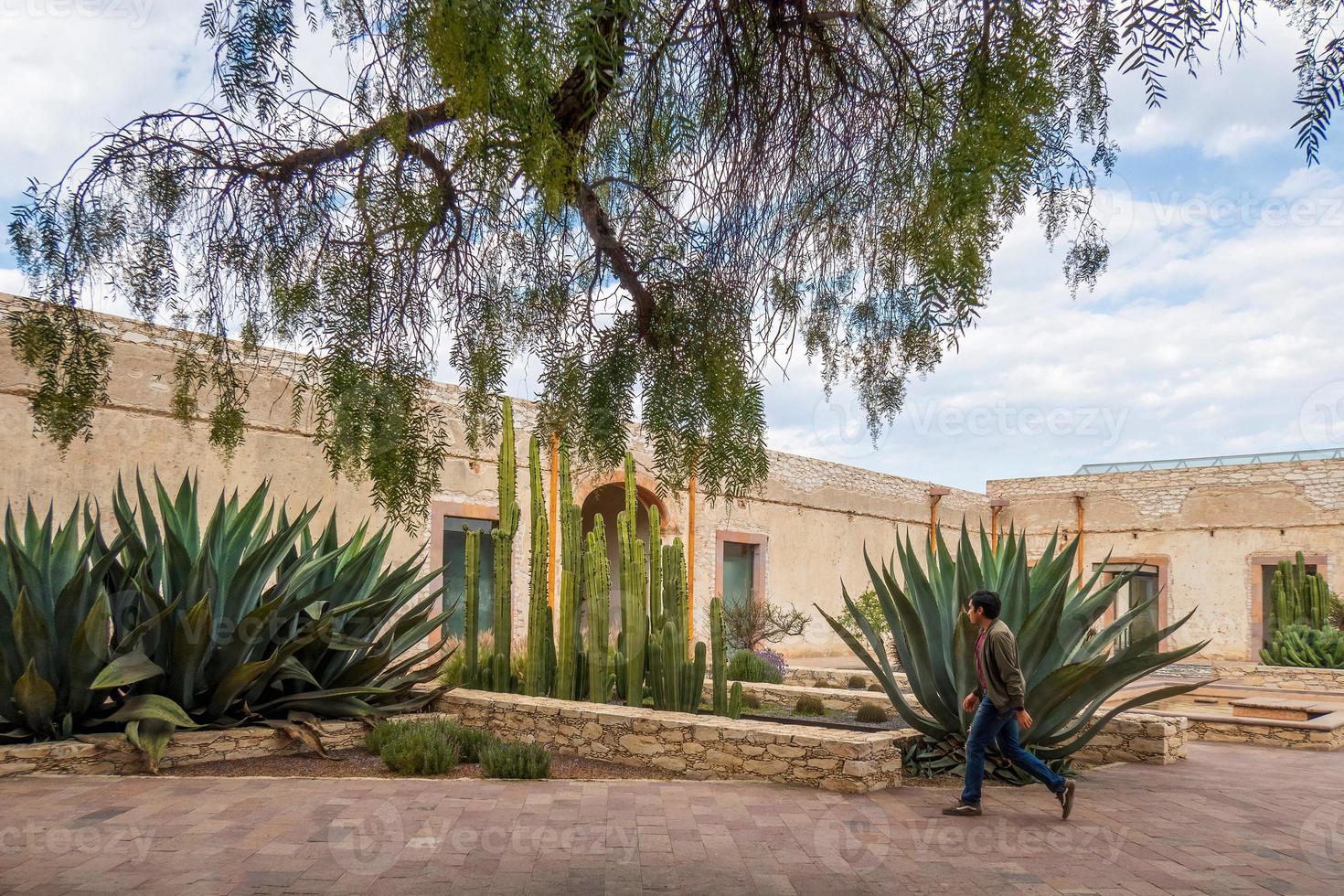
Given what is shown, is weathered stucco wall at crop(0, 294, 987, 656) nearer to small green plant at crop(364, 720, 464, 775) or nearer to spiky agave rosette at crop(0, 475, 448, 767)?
spiky agave rosette at crop(0, 475, 448, 767)

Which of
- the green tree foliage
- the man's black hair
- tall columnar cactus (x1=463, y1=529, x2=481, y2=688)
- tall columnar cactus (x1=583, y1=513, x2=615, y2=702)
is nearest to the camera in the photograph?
the green tree foliage

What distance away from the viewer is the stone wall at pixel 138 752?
20.3ft

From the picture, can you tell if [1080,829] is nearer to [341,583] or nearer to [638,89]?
[638,89]

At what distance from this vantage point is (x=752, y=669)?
11.6m

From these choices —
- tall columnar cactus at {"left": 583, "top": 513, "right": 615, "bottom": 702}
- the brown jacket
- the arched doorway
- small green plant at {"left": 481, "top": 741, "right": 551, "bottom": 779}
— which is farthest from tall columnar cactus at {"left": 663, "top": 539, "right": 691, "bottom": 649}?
the arched doorway

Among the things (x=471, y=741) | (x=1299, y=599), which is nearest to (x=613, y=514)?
(x=1299, y=599)

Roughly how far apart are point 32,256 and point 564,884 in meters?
3.44

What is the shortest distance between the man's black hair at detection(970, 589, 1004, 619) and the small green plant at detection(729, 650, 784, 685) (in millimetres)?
5581

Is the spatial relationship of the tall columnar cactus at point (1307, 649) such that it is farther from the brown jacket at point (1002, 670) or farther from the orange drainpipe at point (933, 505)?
the brown jacket at point (1002, 670)

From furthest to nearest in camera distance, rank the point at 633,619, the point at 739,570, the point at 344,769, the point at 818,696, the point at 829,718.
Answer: the point at 739,570 < the point at 818,696 < the point at 829,718 < the point at 633,619 < the point at 344,769

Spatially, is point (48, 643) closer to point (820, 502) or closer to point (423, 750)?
point (423, 750)

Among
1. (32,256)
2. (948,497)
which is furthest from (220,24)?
(948,497)

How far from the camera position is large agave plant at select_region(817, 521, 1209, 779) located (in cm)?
660

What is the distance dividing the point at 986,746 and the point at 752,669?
581 cm
